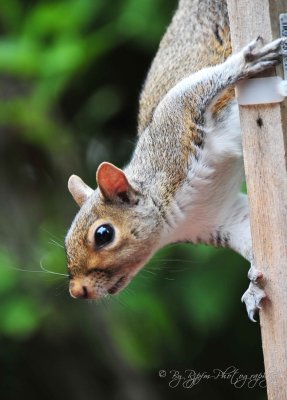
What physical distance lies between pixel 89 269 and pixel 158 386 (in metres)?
1.57

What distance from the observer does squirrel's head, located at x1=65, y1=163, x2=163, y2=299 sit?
1673 mm

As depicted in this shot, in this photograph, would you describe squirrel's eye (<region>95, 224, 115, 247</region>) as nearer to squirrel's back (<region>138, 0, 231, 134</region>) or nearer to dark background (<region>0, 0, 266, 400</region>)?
squirrel's back (<region>138, 0, 231, 134</region>)

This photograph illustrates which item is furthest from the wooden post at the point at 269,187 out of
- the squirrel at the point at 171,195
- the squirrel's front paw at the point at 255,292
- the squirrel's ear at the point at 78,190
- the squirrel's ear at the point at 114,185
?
the squirrel's ear at the point at 78,190

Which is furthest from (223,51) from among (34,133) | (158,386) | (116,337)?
(158,386)

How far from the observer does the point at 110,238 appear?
1694 millimetres

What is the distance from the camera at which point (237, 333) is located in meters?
2.77

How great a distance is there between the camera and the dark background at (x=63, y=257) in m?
2.46

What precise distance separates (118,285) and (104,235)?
100 millimetres

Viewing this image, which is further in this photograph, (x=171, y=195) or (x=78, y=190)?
(x=78, y=190)

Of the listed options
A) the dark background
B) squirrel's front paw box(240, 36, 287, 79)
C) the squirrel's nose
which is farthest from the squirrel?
the dark background

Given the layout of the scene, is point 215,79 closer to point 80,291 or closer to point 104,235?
point 104,235

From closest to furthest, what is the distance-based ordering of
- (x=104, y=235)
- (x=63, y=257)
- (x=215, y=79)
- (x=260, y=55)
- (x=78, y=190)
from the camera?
1. (x=260, y=55)
2. (x=215, y=79)
3. (x=104, y=235)
4. (x=78, y=190)
5. (x=63, y=257)

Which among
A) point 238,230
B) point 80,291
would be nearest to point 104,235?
point 80,291

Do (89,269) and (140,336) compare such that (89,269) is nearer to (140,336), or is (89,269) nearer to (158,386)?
(140,336)
